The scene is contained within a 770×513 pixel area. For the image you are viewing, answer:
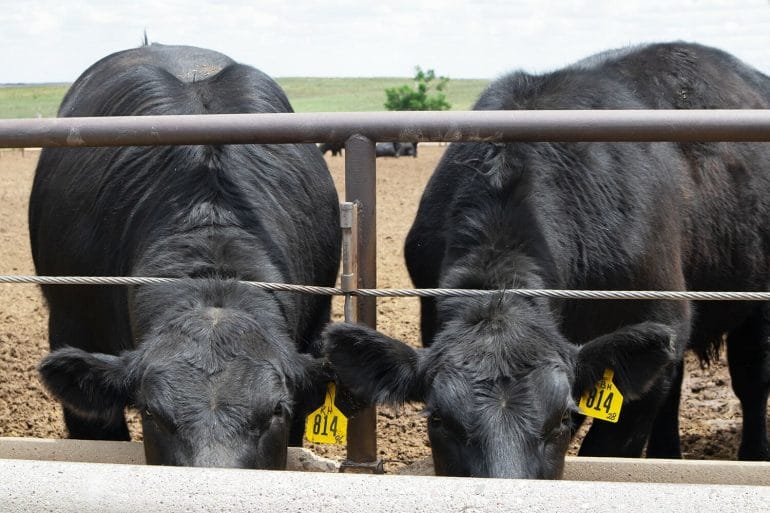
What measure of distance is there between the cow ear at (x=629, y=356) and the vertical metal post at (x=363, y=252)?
79 centimetres

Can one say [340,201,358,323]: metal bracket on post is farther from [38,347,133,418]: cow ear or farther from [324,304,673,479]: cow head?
[38,347,133,418]: cow ear

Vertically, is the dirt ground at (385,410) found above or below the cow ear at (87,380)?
below

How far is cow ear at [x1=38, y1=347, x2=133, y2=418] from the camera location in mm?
3398

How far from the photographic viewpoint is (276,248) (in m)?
3.97

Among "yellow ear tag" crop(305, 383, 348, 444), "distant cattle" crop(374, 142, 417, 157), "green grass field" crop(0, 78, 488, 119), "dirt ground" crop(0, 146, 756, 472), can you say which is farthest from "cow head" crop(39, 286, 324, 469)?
"green grass field" crop(0, 78, 488, 119)

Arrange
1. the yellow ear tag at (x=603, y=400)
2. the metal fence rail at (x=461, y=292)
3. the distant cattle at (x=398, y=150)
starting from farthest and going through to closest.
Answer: the distant cattle at (x=398, y=150) → the yellow ear tag at (x=603, y=400) → the metal fence rail at (x=461, y=292)

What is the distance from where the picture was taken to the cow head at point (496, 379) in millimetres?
3209

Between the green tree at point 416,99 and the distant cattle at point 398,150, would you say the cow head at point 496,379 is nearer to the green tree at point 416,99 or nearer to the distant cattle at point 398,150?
the distant cattle at point 398,150

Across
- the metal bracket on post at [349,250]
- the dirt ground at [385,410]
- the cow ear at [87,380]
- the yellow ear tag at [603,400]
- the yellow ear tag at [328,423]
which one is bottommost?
the dirt ground at [385,410]

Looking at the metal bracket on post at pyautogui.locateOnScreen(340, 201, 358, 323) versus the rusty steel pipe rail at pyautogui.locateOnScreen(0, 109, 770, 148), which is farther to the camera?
the metal bracket on post at pyautogui.locateOnScreen(340, 201, 358, 323)

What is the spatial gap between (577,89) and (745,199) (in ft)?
4.32

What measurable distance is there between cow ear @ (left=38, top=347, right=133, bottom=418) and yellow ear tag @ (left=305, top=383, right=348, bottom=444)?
68 centimetres

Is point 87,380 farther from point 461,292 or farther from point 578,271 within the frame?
point 578,271

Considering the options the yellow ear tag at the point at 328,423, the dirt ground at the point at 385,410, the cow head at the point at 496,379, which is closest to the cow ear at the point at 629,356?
the cow head at the point at 496,379
